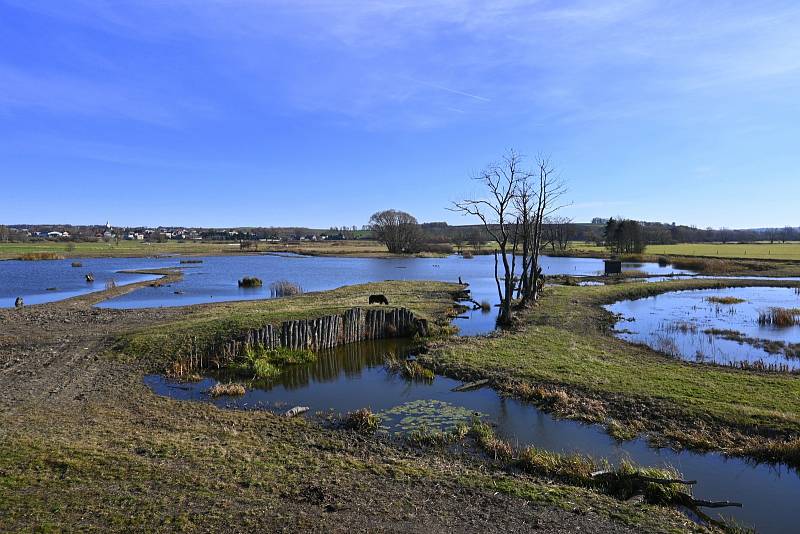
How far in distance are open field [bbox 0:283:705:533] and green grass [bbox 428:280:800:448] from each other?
210 inches

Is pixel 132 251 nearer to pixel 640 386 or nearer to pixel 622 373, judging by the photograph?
pixel 622 373

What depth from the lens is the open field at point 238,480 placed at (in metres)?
6.86

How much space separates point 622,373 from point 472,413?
18.9 feet

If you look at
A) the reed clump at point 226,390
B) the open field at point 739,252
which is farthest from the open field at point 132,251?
the reed clump at point 226,390

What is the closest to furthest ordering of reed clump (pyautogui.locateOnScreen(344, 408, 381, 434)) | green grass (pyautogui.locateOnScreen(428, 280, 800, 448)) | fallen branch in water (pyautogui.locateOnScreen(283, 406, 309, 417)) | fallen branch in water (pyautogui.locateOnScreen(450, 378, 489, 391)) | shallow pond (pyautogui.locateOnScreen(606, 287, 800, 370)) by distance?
reed clump (pyautogui.locateOnScreen(344, 408, 381, 434)) → green grass (pyautogui.locateOnScreen(428, 280, 800, 448)) → fallen branch in water (pyautogui.locateOnScreen(283, 406, 309, 417)) → fallen branch in water (pyautogui.locateOnScreen(450, 378, 489, 391)) → shallow pond (pyautogui.locateOnScreen(606, 287, 800, 370))

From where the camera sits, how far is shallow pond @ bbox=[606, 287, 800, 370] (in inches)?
770

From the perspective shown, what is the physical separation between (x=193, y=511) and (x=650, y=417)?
10.4 m

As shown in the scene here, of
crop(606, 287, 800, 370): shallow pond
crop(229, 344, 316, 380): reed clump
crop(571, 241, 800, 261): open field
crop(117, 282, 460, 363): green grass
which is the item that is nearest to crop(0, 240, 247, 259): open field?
crop(117, 282, 460, 363): green grass

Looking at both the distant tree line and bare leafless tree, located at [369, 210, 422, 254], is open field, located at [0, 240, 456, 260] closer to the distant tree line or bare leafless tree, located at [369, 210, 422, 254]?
bare leafless tree, located at [369, 210, 422, 254]

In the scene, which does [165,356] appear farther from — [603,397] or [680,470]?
[680,470]

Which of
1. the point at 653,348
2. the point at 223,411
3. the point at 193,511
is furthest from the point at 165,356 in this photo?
the point at 653,348

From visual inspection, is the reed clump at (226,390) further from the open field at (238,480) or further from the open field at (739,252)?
the open field at (739,252)

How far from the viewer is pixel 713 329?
81.0 ft

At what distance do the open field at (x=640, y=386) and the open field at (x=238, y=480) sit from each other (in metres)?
4.09
